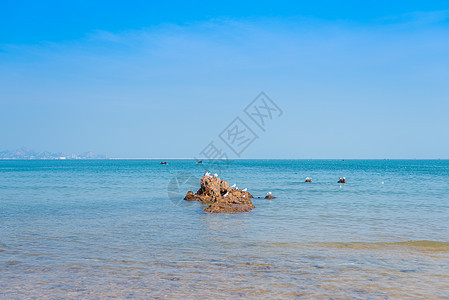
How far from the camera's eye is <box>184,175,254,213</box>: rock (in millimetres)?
23344

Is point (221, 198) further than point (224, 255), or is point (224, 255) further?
point (221, 198)

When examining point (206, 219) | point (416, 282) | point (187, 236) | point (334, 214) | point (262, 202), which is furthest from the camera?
point (262, 202)

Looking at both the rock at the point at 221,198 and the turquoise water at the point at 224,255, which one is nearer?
the turquoise water at the point at 224,255

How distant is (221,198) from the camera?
83.0 feet

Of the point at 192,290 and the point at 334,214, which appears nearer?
the point at 192,290

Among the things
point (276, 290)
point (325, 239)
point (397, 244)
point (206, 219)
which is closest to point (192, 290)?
point (276, 290)

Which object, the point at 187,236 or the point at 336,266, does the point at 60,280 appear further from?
the point at 336,266

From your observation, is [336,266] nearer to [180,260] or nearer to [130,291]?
[180,260]

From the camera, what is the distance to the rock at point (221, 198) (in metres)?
23.3

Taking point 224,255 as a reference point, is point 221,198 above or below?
above

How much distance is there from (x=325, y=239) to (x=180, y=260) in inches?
246

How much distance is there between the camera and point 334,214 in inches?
855

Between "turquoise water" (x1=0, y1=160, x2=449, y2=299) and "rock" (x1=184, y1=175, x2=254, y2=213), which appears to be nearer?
"turquoise water" (x1=0, y1=160, x2=449, y2=299)

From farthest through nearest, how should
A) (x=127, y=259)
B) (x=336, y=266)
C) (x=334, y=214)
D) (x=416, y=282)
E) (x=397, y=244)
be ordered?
(x=334, y=214), (x=397, y=244), (x=127, y=259), (x=336, y=266), (x=416, y=282)
